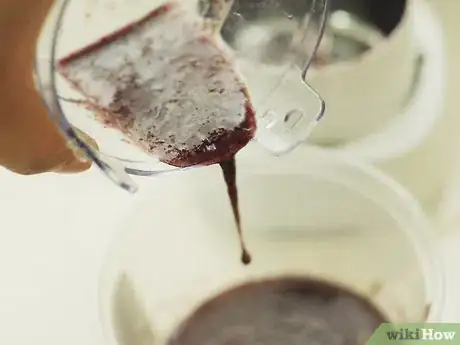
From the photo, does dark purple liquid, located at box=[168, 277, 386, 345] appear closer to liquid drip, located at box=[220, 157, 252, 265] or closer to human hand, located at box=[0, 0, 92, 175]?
liquid drip, located at box=[220, 157, 252, 265]

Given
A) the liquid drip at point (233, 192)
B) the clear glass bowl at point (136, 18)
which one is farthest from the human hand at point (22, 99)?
the liquid drip at point (233, 192)

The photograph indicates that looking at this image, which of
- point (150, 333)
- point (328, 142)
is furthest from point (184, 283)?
point (328, 142)

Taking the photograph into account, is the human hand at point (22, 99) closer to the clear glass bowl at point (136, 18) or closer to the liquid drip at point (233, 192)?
the clear glass bowl at point (136, 18)

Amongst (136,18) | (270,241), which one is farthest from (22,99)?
(270,241)

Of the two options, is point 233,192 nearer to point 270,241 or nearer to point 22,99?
point 270,241

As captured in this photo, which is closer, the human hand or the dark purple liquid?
the human hand

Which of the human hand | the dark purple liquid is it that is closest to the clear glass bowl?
the human hand
